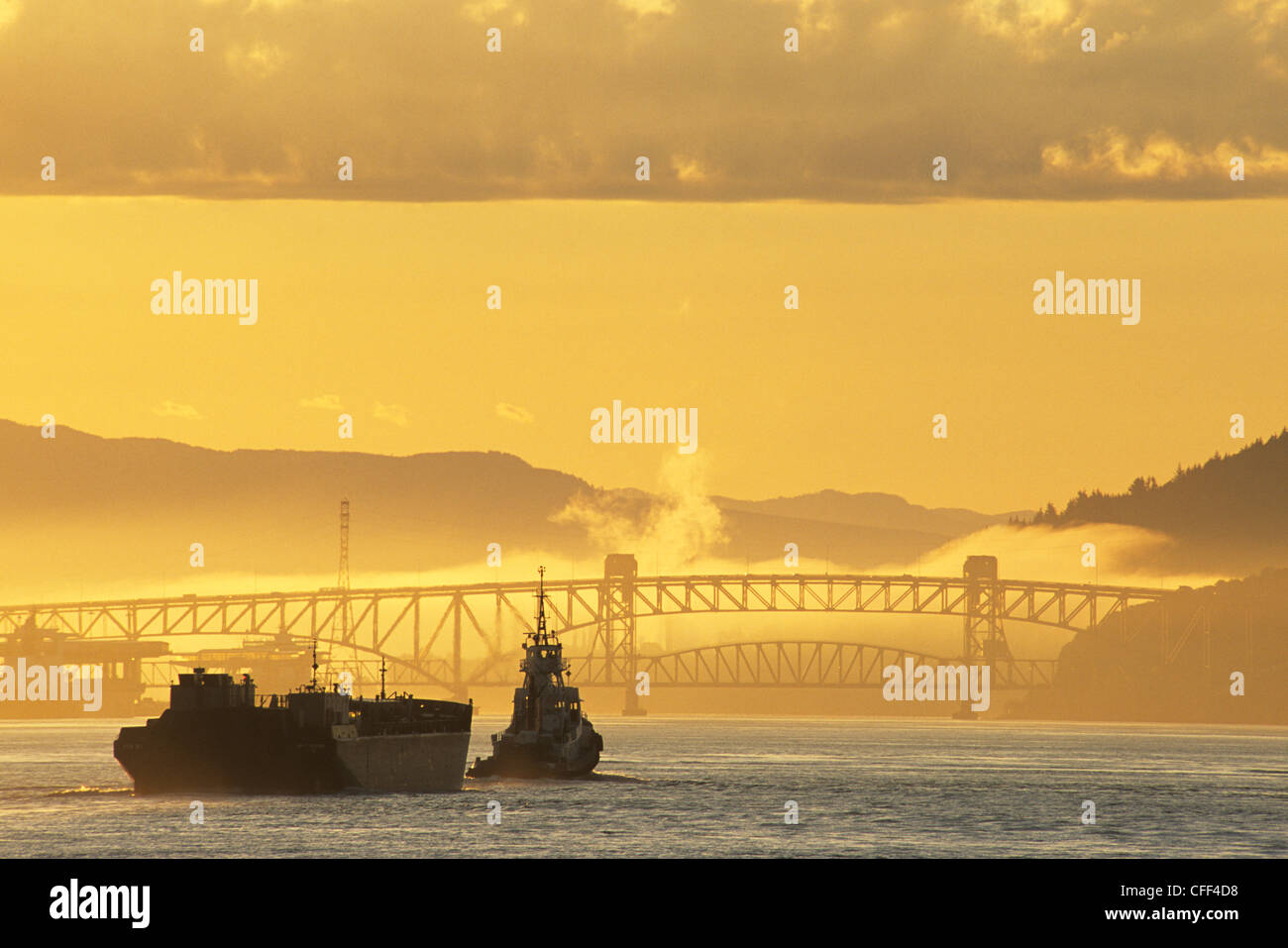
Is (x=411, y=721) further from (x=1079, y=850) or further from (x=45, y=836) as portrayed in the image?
(x=1079, y=850)

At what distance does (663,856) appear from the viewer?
235 ft

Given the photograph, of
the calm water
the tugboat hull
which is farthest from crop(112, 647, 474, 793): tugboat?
the tugboat hull

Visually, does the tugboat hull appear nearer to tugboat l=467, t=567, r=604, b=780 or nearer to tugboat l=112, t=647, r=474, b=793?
tugboat l=467, t=567, r=604, b=780

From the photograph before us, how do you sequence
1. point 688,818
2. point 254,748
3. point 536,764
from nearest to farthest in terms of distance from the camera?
point 688,818 < point 254,748 < point 536,764

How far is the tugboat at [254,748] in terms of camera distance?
339 ft

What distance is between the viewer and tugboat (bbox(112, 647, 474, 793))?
103m

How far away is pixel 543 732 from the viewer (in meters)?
125

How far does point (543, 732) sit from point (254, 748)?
2593 cm

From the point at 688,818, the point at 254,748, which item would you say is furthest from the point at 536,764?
the point at 688,818

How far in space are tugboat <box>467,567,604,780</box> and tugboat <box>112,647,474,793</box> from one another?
15297mm

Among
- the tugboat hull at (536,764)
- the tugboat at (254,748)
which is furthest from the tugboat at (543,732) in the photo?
the tugboat at (254,748)

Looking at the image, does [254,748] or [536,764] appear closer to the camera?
[254,748]

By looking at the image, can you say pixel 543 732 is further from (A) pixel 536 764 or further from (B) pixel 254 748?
(B) pixel 254 748
